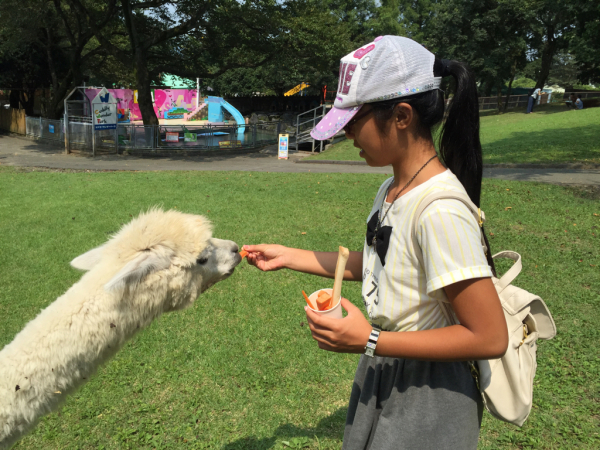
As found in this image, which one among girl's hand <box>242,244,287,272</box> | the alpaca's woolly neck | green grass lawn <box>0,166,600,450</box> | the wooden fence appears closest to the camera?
the alpaca's woolly neck

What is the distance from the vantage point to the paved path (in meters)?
13.0

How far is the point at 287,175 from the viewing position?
44.4 feet

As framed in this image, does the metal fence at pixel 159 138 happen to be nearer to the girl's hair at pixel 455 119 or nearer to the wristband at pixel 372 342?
the girl's hair at pixel 455 119

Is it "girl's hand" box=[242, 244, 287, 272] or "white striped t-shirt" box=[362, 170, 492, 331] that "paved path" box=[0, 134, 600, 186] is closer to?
"girl's hand" box=[242, 244, 287, 272]

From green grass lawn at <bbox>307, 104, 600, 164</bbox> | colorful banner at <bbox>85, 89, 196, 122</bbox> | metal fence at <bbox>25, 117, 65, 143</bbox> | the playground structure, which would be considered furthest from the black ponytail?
the playground structure

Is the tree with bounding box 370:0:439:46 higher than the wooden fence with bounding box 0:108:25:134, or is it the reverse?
the tree with bounding box 370:0:439:46

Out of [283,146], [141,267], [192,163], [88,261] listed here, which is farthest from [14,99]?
[141,267]

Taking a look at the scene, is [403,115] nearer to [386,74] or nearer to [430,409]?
[386,74]

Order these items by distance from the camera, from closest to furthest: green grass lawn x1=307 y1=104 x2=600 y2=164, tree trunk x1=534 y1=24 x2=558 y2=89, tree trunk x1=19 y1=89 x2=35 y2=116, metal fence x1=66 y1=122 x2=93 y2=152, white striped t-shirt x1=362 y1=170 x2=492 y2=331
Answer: white striped t-shirt x1=362 y1=170 x2=492 y2=331, green grass lawn x1=307 y1=104 x2=600 y2=164, metal fence x1=66 y1=122 x2=93 y2=152, tree trunk x1=19 y1=89 x2=35 y2=116, tree trunk x1=534 y1=24 x2=558 y2=89

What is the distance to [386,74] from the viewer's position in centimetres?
152

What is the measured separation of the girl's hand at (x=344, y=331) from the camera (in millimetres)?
1465

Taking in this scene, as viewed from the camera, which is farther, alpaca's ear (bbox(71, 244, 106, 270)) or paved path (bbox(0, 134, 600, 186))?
paved path (bbox(0, 134, 600, 186))

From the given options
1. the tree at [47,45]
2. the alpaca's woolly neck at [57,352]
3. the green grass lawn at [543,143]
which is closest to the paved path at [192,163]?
the green grass lawn at [543,143]

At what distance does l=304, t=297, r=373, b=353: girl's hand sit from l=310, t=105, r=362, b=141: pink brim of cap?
671 millimetres
